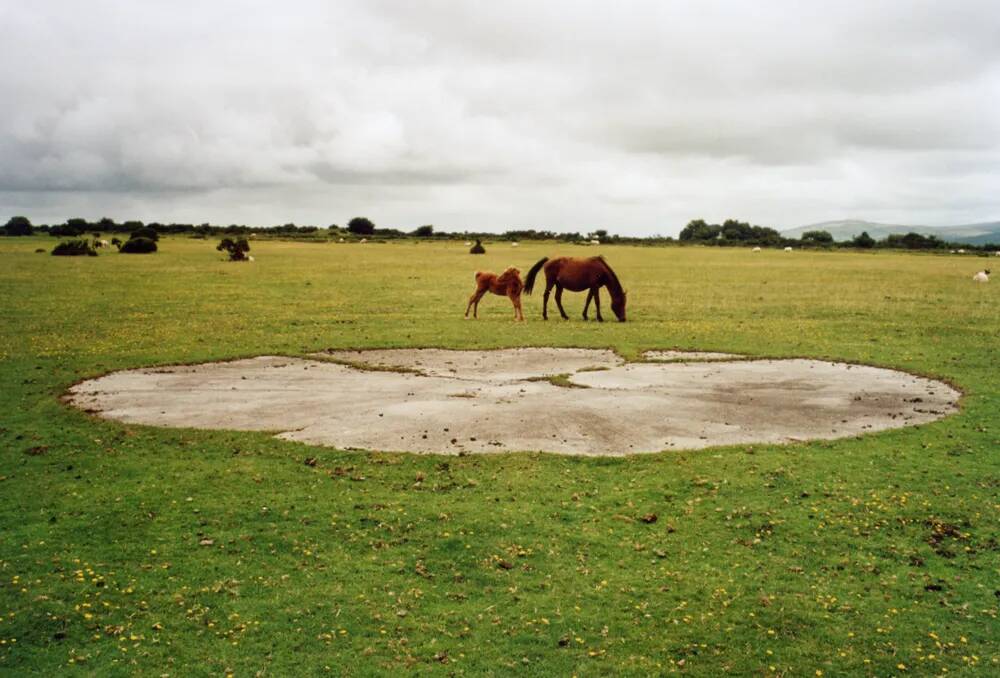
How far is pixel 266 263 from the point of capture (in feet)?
197

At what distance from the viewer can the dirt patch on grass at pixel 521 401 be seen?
13.0 meters

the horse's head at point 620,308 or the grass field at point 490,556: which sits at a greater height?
the horse's head at point 620,308

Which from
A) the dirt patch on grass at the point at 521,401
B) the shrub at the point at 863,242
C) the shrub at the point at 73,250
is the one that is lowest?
the dirt patch on grass at the point at 521,401

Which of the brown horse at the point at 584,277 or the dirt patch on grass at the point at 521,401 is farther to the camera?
the brown horse at the point at 584,277

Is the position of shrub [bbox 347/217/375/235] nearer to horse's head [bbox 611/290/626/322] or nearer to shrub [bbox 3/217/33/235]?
shrub [bbox 3/217/33/235]

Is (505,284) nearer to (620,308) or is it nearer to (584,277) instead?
(584,277)

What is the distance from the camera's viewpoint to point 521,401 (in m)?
15.3

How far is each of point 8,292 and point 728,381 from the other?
113ft

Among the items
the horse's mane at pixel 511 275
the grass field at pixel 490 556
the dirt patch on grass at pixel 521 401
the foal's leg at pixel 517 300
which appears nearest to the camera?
the grass field at pixel 490 556

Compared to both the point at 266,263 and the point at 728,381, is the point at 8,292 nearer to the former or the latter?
the point at 266,263

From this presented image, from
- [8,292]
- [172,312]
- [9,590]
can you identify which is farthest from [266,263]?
[9,590]

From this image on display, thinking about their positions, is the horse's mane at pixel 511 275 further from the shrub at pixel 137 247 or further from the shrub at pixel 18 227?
the shrub at pixel 18 227

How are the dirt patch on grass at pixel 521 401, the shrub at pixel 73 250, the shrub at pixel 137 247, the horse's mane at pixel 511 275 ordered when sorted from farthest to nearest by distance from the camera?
the shrub at pixel 137 247 → the shrub at pixel 73 250 → the horse's mane at pixel 511 275 → the dirt patch on grass at pixel 521 401

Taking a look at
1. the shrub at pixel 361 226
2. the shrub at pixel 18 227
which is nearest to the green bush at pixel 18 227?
the shrub at pixel 18 227
